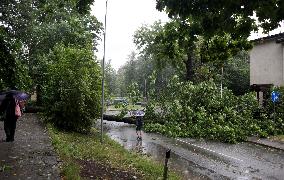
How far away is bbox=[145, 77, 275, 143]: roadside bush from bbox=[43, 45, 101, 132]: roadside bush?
19.9 ft

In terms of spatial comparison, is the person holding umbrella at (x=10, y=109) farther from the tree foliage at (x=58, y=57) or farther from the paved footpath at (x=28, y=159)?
the paved footpath at (x=28, y=159)

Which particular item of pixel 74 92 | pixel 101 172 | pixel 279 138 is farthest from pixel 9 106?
pixel 279 138

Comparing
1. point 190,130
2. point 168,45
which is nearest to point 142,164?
point 168,45

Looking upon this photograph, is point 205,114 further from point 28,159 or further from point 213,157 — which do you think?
point 28,159

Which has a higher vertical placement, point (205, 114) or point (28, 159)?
point (205, 114)

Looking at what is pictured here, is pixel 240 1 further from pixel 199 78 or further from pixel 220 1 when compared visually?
pixel 199 78

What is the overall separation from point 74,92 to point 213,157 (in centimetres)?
801

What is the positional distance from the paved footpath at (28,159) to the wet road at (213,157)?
4965 millimetres

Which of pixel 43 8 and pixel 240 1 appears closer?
pixel 240 1

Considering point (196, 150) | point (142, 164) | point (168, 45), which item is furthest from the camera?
point (196, 150)

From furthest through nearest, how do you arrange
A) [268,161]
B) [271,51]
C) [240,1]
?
[271,51]
[268,161]
[240,1]

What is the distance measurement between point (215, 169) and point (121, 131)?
13.7m

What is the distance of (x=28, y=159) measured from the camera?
11016 mm

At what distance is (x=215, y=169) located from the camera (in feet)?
51.6
